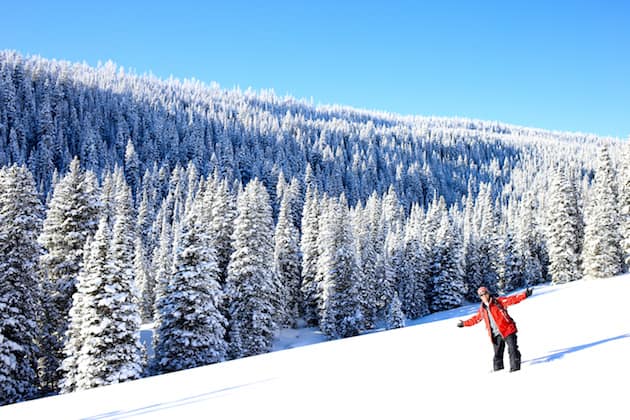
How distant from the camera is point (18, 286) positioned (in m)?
22.6

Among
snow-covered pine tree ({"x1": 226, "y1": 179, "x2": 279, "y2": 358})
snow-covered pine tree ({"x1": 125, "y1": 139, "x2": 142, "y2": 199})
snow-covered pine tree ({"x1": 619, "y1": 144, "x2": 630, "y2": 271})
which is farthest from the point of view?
snow-covered pine tree ({"x1": 125, "y1": 139, "x2": 142, "y2": 199})

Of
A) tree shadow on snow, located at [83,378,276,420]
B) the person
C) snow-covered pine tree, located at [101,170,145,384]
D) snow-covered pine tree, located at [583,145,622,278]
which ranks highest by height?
snow-covered pine tree, located at [583,145,622,278]

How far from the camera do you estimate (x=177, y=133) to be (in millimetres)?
159375

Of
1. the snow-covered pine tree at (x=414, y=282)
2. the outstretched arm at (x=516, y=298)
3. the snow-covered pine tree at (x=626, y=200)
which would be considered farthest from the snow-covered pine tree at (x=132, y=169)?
the outstretched arm at (x=516, y=298)

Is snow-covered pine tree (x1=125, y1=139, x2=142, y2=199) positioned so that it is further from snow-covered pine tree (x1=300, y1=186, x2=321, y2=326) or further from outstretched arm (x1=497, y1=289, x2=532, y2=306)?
outstretched arm (x1=497, y1=289, x2=532, y2=306)

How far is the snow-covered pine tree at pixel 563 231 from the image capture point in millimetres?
45531

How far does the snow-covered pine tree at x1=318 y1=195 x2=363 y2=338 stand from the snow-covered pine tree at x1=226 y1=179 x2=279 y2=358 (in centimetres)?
734

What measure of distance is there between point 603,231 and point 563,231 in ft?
22.5

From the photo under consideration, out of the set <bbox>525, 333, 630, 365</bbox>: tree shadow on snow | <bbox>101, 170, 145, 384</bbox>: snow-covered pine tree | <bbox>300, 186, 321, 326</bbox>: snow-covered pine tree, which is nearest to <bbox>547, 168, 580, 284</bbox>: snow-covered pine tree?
<bbox>300, 186, 321, 326</bbox>: snow-covered pine tree

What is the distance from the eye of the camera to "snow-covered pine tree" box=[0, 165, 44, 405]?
21172 mm

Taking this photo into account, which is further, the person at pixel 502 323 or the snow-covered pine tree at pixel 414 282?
the snow-covered pine tree at pixel 414 282

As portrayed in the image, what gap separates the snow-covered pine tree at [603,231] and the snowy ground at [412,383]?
27.0 meters

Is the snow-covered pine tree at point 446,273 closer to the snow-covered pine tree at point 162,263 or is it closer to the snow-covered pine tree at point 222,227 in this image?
the snow-covered pine tree at point 222,227

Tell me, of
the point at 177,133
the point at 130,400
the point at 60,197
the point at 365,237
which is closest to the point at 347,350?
the point at 130,400
